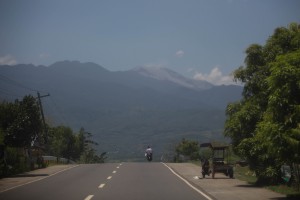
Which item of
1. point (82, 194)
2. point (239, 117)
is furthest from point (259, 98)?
point (82, 194)

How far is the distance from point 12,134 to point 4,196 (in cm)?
1639

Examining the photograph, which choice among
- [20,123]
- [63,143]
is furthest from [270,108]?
[63,143]

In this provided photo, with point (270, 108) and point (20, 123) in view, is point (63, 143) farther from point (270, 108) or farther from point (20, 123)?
point (270, 108)

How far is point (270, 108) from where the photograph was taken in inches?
665

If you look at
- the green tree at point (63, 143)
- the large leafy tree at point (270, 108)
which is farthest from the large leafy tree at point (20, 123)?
the green tree at point (63, 143)

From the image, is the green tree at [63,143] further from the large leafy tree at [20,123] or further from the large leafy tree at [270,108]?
the large leafy tree at [270,108]

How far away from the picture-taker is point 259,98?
75.7 feet

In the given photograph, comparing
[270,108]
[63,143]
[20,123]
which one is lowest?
[270,108]

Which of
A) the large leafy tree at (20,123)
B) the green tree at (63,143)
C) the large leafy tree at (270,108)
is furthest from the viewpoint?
the green tree at (63,143)

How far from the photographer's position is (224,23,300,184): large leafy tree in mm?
16125

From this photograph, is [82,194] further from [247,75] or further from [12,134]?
[12,134]

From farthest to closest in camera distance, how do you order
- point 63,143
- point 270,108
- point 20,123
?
point 63,143, point 20,123, point 270,108

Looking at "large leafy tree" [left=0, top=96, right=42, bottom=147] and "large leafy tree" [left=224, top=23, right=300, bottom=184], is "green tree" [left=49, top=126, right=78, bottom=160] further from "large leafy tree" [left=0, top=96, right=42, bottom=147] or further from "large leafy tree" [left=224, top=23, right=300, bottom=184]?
"large leafy tree" [left=224, top=23, right=300, bottom=184]

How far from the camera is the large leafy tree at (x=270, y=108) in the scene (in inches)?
635
